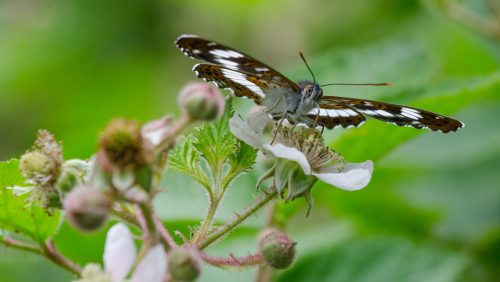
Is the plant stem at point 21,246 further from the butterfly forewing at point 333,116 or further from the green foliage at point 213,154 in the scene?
the butterfly forewing at point 333,116

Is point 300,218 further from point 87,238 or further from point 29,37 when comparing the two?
point 29,37

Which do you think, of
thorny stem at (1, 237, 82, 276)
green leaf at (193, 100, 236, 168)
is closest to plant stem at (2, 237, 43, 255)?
thorny stem at (1, 237, 82, 276)

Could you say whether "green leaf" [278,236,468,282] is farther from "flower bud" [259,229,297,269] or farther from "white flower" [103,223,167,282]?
"white flower" [103,223,167,282]

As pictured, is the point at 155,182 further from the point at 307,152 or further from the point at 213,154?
the point at 307,152

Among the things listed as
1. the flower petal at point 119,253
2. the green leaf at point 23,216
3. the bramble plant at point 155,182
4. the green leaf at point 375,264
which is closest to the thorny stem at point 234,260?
the bramble plant at point 155,182

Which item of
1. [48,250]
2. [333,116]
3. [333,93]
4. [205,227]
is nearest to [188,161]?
[205,227]
